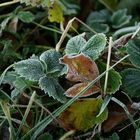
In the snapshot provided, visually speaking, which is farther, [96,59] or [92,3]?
[92,3]

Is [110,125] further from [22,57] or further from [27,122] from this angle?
[22,57]

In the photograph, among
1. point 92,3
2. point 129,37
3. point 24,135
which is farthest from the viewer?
point 92,3

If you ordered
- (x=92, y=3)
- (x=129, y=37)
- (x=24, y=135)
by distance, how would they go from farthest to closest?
(x=92, y=3) → (x=129, y=37) → (x=24, y=135)

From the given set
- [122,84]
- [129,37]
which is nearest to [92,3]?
[129,37]

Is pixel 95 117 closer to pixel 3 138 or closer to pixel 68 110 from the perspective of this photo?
pixel 68 110

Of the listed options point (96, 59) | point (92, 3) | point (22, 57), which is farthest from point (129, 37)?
point (92, 3)

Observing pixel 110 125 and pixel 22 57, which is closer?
pixel 110 125

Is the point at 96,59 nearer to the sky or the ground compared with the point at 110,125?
nearer to the sky
